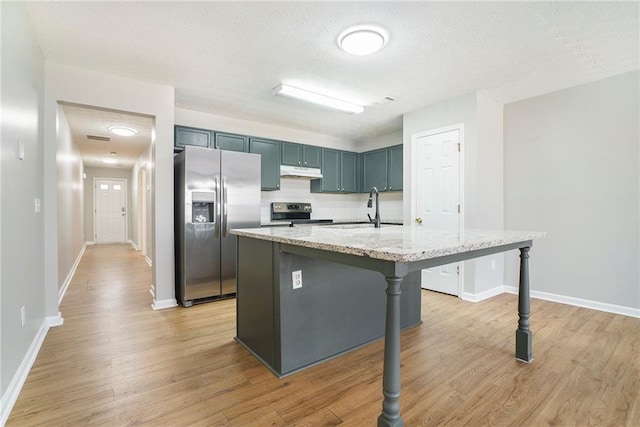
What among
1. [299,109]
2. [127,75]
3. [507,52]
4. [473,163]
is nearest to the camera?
[507,52]

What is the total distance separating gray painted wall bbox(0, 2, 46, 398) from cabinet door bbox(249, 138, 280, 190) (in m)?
2.53

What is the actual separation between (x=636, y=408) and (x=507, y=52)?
2681 millimetres

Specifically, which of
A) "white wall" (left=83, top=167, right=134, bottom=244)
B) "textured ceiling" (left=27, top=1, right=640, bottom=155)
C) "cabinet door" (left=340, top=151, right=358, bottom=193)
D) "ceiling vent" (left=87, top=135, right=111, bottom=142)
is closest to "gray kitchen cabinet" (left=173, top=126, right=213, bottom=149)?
"textured ceiling" (left=27, top=1, right=640, bottom=155)

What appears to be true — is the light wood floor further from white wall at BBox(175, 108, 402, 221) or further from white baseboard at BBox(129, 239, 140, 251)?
white baseboard at BBox(129, 239, 140, 251)

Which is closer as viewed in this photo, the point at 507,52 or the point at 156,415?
the point at 156,415

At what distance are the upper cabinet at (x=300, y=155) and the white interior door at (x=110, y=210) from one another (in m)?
7.43

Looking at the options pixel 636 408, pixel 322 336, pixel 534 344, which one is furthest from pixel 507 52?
pixel 322 336

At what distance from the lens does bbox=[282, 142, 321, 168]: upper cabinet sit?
5.07 meters

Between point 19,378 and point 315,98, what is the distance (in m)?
3.40

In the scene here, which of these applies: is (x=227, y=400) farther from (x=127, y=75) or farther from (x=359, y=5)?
(x=127, y=75)

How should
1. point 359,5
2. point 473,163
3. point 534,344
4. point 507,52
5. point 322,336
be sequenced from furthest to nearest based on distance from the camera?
point 473,163
point 507,52
point 534,344
point 322,336
point 359,5

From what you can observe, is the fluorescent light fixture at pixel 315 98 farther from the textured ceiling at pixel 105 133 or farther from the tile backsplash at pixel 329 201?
the tile backsplash at pixel 329 201

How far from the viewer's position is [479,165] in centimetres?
374

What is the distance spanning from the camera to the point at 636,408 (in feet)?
5.61
